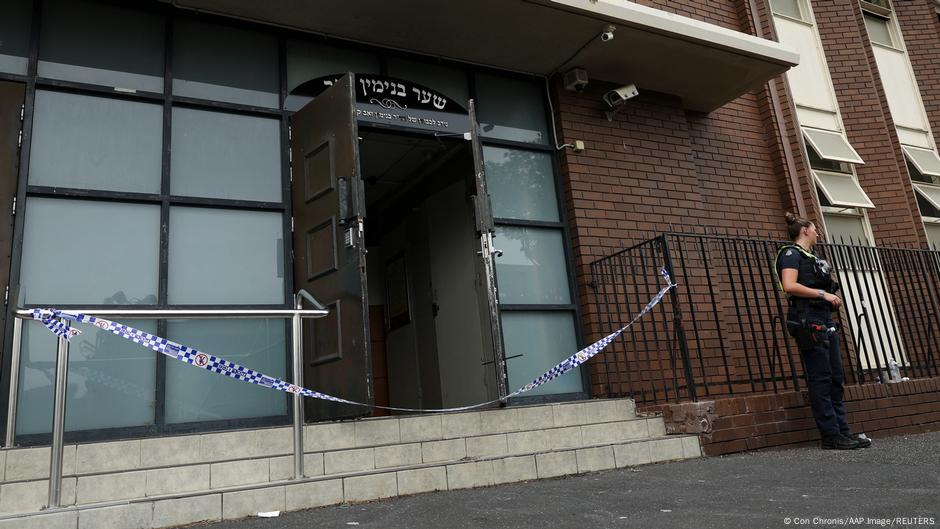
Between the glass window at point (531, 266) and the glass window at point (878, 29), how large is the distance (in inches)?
316

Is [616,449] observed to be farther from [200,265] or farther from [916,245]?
[916,245]

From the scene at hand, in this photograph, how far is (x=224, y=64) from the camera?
6141 millimetres

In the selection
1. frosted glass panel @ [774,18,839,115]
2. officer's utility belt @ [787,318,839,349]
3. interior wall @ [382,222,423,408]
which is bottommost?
officer's utility belt @ [787,318,839,349]

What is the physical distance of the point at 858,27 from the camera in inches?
428

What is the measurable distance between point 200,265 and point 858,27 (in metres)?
10.2

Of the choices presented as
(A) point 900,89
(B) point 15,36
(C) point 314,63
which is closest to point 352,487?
(C) point 314,63

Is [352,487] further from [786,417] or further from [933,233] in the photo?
[933,233]

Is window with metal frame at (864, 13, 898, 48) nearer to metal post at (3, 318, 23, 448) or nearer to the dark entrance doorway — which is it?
the dark entrance doorway

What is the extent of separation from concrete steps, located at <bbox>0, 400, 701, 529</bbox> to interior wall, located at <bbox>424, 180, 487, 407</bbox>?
69.8 inches

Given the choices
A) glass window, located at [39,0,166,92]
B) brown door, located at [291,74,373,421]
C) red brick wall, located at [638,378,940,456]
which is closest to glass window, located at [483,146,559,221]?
brown door, located at [291,74,373,421]

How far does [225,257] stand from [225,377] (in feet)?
3.13

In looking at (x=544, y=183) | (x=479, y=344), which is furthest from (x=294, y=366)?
(x=544, y=183)

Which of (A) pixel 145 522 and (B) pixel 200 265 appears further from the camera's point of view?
(B) pixel 200 265

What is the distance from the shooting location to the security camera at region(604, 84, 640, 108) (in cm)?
749
